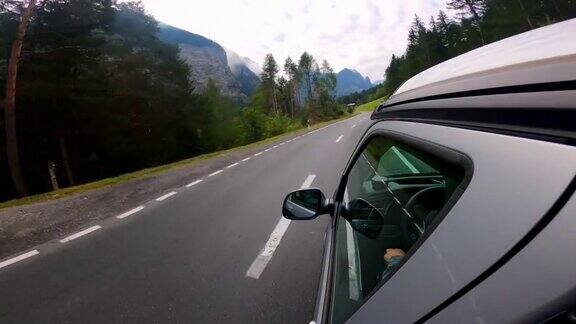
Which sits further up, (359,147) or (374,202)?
(359,147)

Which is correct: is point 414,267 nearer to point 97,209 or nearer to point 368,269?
point 368,269

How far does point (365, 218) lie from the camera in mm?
1979

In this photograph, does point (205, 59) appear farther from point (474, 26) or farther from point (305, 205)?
Answer: point (305, 205)

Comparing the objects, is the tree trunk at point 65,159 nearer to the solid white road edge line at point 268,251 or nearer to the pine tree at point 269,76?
the solid white road edge line at point 268,251

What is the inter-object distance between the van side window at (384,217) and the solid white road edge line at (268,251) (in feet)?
6.58

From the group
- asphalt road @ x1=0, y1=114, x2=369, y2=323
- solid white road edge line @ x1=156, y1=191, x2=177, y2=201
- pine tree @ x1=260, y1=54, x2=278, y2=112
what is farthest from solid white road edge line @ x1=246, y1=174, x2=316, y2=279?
pine tree @ x1=260, y1=54, x2=278, y2=112

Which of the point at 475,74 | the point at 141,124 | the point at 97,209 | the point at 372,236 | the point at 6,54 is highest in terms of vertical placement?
the point at 6,54

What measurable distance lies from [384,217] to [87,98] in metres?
24.6

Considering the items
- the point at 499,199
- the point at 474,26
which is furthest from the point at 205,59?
the point at 499,199

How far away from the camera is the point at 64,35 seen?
19766mm

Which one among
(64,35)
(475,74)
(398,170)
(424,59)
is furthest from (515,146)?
(424,59)

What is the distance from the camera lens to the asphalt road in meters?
3.41

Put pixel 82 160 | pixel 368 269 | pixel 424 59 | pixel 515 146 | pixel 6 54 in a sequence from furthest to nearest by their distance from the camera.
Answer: pixel 424 59, pixel 82 160, pixel 6 54, pixel 368 269, pixel 515 146

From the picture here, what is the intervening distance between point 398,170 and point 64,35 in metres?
22.7
